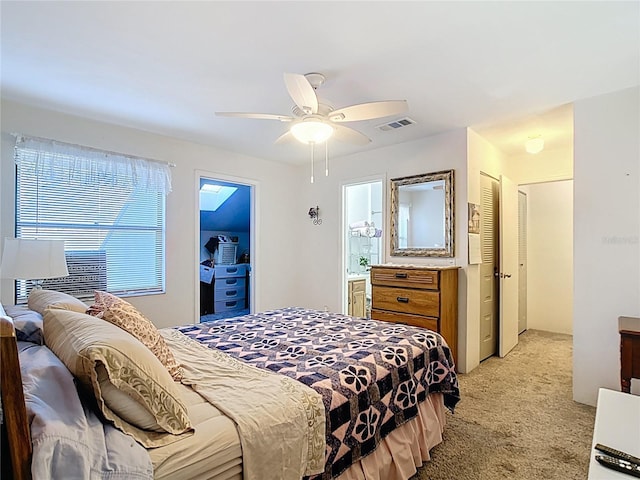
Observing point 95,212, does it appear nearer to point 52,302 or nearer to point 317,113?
point 52,302

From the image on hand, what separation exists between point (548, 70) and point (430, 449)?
2.61m

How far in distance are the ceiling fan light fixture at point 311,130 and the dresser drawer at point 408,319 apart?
1991mm

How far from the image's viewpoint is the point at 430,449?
2.06 m

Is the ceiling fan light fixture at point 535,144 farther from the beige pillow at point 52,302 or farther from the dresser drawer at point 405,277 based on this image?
the beige pillow at point 52,302

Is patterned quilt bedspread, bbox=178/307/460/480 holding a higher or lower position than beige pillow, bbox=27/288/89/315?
lower

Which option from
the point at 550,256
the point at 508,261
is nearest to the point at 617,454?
the point at 508,261

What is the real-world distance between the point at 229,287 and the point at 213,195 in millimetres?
1631

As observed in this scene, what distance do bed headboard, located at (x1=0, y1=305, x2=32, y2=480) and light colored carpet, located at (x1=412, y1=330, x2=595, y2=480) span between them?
1820 millimetres

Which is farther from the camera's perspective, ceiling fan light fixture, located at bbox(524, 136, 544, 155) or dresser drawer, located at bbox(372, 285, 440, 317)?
ceiling fan light fixture, located at bbox(524, 136, 544, 155)

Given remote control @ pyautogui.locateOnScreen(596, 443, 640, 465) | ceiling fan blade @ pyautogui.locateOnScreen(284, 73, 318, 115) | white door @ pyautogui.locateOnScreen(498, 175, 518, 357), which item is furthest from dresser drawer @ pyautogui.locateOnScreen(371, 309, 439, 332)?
ceiling fan blade @ pyautogui.locateOnScreen(284, 73, 318, 115)

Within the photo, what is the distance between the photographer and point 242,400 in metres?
1.29

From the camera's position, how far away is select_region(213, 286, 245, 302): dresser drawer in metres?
5.82

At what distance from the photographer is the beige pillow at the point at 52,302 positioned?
175 centimetres

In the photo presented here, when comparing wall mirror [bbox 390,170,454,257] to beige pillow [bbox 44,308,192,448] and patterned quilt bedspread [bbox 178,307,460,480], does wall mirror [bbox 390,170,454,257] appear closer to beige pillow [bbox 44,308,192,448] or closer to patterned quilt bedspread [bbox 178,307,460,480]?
patterned quilt bedspread [bbox 178,307,460,480]
